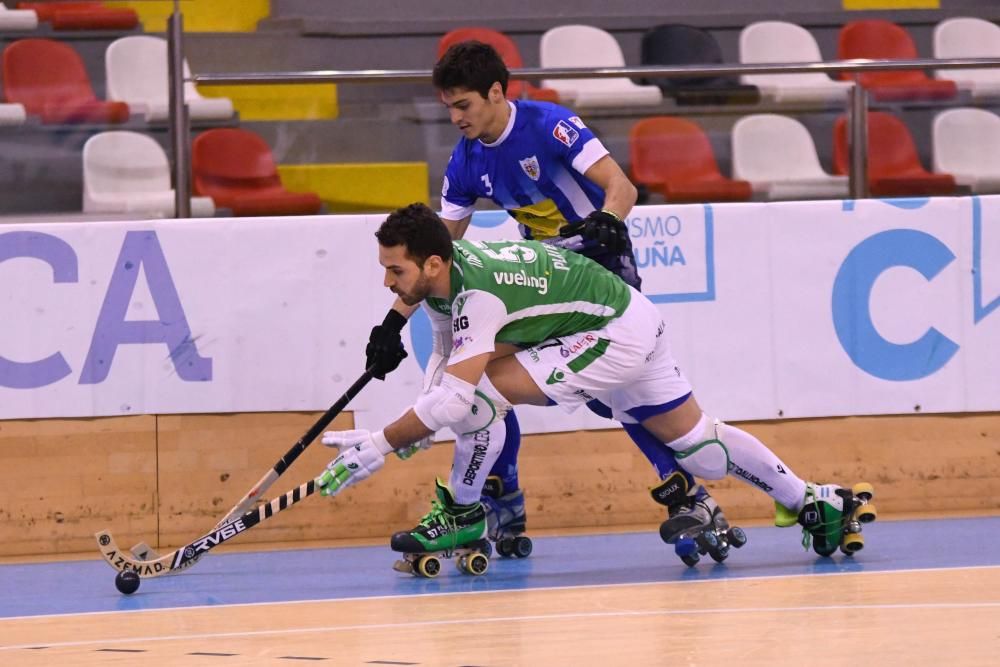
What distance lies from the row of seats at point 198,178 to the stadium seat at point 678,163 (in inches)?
60.3

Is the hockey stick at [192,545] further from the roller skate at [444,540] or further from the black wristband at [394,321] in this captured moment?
the black wristband at [394,321]

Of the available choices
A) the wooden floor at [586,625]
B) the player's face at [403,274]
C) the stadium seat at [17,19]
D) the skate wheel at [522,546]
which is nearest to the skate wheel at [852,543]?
the wooden floor at [586,625]

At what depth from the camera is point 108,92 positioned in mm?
7621

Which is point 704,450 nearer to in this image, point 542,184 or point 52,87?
point 542,184

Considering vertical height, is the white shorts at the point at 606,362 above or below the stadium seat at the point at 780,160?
below

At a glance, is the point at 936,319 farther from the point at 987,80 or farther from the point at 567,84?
the point at 567,84

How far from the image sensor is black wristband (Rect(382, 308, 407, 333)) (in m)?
6.29

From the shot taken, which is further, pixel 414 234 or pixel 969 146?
pixel 969 146

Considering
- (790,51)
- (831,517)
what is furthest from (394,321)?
(790,51)

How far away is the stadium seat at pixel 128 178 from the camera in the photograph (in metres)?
7.29

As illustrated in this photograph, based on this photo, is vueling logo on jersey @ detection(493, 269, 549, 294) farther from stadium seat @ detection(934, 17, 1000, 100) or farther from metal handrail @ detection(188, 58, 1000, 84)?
stadium seat @ detection(934, 17, 1000, 100)

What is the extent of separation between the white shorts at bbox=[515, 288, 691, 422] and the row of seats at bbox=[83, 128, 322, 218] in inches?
72.3

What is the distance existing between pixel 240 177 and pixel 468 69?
1777 mm

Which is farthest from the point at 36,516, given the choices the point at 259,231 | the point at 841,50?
the point at 841,50
